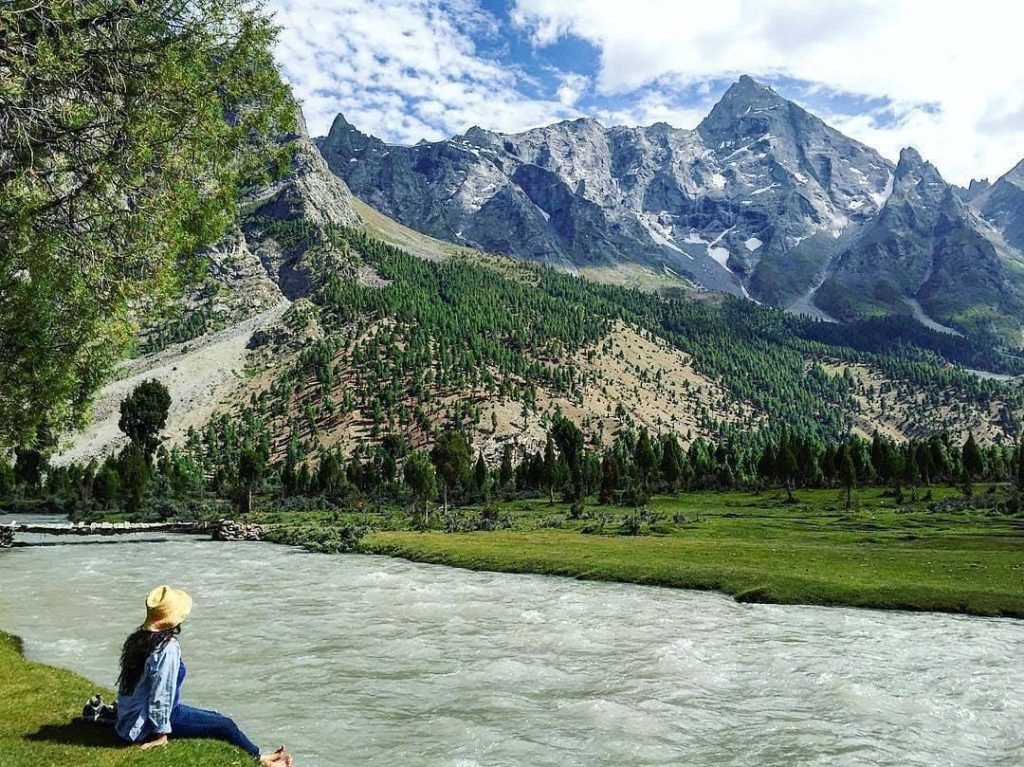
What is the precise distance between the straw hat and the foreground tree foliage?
583 centimetres

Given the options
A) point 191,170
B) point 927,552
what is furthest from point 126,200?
point 927,552

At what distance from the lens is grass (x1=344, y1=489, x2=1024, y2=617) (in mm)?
37406

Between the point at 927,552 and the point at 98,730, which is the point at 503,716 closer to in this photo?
the point at 98,730

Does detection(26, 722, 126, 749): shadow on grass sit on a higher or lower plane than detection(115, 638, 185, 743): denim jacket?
lower

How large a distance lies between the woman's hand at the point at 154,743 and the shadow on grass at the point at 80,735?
439mm

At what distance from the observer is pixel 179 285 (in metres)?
14.8

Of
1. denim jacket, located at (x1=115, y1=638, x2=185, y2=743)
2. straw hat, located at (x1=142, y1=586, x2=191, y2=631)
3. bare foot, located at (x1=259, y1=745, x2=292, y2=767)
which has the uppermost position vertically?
straw hat, located at (x1=142, y1=586, x2=191, y2=631)

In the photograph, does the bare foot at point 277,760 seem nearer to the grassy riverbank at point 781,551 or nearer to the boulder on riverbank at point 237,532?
the grassy riverbank at point 781,551

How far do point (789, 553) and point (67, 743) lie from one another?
52.4m

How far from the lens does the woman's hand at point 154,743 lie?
11.8m

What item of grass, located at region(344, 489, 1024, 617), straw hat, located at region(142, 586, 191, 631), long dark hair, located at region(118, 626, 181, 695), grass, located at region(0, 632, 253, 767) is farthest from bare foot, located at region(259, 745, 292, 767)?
grass, located at region(344, 489, 1024, 617)

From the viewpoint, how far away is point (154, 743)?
11898 mm

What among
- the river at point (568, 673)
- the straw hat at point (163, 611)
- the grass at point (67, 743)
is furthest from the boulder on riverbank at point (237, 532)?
the straw hat at point (163, 611)

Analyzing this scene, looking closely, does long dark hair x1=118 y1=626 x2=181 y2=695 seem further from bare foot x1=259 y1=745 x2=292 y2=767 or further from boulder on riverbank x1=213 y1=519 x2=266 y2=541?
boulder on riverbank x1=213 y1=519 x2=266 y2=541
